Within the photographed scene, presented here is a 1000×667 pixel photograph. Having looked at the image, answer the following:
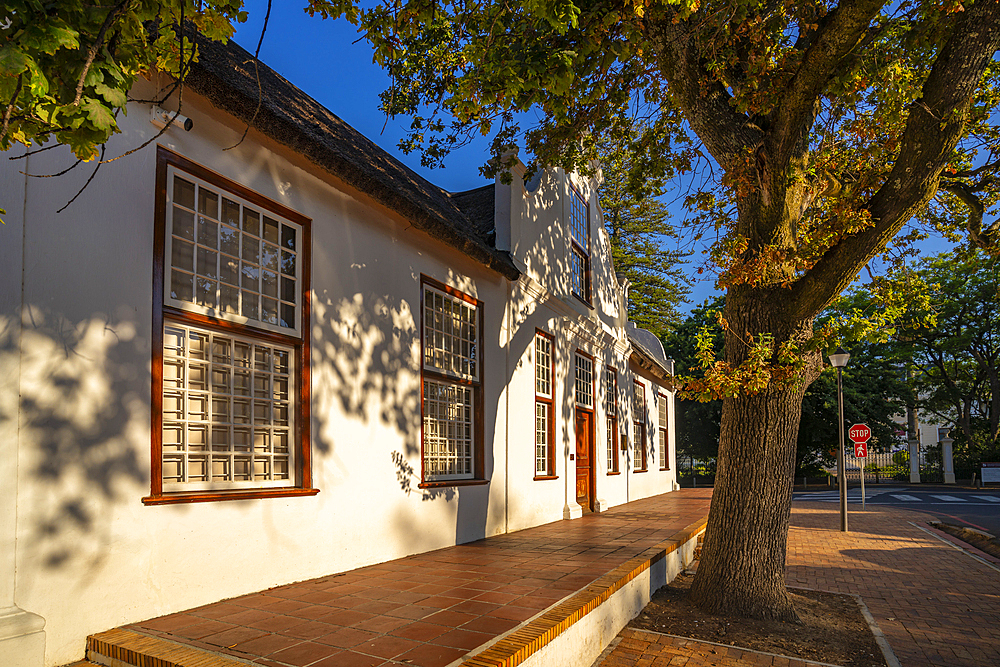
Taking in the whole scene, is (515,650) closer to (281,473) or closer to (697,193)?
(281,473)

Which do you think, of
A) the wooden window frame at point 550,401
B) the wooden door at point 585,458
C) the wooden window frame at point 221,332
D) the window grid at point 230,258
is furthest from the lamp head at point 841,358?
the window grid at point 230,258

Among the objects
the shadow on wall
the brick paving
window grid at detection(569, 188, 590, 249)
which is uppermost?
window grid at detection(569, 188, 590, 249)

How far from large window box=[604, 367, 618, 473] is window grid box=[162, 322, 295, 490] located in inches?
407

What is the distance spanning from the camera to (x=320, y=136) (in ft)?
19.5

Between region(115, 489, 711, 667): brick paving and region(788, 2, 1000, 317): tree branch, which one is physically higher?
region(788, 2, 1000, 317): tree branch

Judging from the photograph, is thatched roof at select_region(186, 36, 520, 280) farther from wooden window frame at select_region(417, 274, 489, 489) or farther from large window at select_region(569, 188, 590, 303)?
large window at select_region(569, 188, 590, 303)

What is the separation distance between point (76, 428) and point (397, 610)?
240cm

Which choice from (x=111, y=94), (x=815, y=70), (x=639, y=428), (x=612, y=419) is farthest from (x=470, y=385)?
(x=639, y=428)

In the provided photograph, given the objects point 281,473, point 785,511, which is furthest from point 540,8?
point 785,511

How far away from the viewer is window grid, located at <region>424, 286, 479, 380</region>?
7930mm

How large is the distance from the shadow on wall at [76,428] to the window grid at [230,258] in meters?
0.69

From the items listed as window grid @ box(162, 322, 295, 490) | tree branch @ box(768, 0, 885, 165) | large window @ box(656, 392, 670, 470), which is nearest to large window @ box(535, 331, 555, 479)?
tree branch @ box(768, 0, 885, 165)

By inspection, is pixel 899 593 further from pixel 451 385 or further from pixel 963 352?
pixel 963 352

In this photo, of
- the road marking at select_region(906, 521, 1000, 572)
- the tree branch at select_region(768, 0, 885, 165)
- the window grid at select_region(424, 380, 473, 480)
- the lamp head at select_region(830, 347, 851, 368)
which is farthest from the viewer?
the lamp head at select_region(830, 347, 851, 368)
